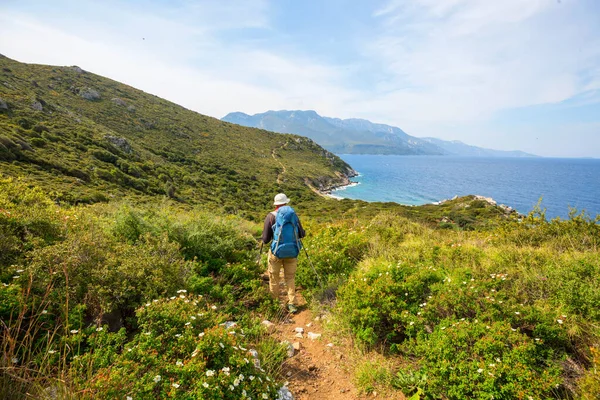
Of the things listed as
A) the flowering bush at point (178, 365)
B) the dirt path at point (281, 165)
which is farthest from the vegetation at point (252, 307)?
the dirt path at point (281, 165)

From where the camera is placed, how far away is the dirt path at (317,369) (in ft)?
10.7

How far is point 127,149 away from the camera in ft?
142

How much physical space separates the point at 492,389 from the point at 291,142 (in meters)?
106

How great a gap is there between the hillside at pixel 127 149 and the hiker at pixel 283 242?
17070 millimetres

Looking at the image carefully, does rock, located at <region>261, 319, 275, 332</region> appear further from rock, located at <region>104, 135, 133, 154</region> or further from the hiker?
rock, located at <region>104, 135, 133, 154</region>

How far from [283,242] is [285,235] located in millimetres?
134

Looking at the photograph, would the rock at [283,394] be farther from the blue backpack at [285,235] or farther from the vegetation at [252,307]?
the blue backpack at [285,235]

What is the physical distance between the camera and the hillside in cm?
2664

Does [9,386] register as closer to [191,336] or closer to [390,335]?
[191,336]

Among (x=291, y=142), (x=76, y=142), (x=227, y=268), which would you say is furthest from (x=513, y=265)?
(x=291, y=142)

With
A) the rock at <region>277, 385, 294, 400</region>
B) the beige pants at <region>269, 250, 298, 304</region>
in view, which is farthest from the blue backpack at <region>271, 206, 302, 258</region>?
the rock at <region>277, 385, 294, 400</region>

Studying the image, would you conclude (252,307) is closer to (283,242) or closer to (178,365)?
(283,242)

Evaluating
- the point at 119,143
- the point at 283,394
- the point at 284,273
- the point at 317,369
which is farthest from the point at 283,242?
the point at 119,143

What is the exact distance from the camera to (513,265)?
4805 millimetres
